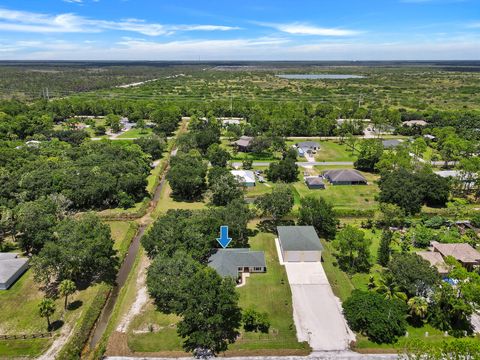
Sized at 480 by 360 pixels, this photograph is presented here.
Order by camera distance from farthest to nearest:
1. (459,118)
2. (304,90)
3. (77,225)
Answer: (304,90)
(459,118)
(77,225)

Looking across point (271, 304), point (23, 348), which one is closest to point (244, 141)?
point (271, 304)

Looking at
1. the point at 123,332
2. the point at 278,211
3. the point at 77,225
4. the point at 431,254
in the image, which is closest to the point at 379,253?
the point at 431,254

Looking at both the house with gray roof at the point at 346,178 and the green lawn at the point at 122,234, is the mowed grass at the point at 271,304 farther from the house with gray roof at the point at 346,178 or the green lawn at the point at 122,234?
the house with gray roof at the point at 346,178

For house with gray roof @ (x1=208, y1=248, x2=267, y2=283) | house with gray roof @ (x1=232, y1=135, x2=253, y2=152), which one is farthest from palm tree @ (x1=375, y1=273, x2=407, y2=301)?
house with gray roof @ (x1=232, y1=135, x2=253, y2=152)

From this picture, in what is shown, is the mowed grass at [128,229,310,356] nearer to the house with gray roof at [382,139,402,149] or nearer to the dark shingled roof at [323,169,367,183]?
the dark shingled roof at [323,169,367,183]

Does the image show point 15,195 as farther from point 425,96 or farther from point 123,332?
point 425,96

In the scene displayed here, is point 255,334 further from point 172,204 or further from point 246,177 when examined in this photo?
point 246,177

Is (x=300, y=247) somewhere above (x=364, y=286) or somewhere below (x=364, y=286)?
above
